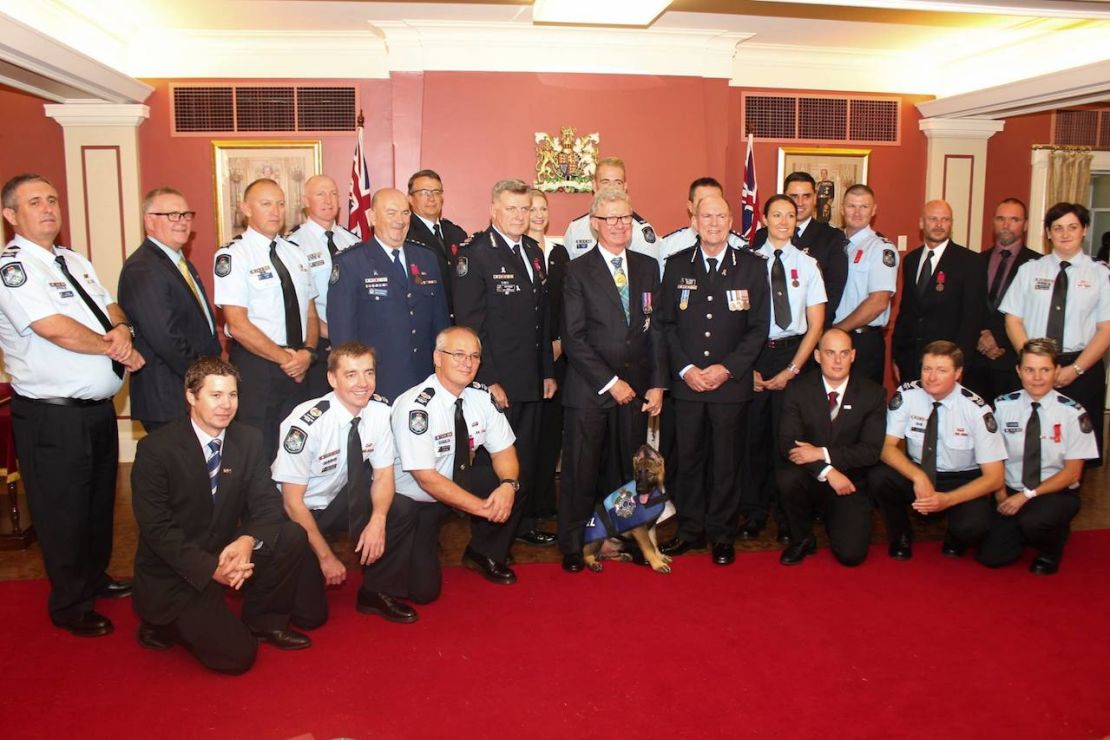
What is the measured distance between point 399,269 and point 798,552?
7.68ft

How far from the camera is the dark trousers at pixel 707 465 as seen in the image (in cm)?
397

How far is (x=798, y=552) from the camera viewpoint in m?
4.01

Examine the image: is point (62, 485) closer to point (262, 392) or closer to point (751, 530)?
point (262, 392)

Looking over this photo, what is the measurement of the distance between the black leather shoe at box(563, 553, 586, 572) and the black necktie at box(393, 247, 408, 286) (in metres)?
1.51

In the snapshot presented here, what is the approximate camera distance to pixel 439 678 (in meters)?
2.93

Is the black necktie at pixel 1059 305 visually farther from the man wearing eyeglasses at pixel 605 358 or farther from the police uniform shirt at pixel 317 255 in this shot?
the police uniform shirt at pixel 317 255

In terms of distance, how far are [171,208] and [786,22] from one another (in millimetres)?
4535

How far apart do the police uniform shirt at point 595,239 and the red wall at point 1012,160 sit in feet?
13.8

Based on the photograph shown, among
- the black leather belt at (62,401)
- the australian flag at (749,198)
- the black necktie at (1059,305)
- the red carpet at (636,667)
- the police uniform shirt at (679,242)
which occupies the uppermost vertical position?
the australian flag at (749,198)

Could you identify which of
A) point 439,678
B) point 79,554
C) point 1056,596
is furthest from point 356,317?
point 1056,596

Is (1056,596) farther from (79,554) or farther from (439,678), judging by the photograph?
(79,554)

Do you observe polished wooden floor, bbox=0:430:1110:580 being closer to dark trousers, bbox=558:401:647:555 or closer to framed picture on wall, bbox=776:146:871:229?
dark trousers, bbox=558:401:647:555

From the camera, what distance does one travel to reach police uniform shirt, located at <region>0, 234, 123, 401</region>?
10.4 ft

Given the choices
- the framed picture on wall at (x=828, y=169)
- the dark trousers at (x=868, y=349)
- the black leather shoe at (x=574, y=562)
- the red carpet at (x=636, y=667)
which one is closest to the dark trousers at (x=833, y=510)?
the red carpet at (x=636, y=667)
